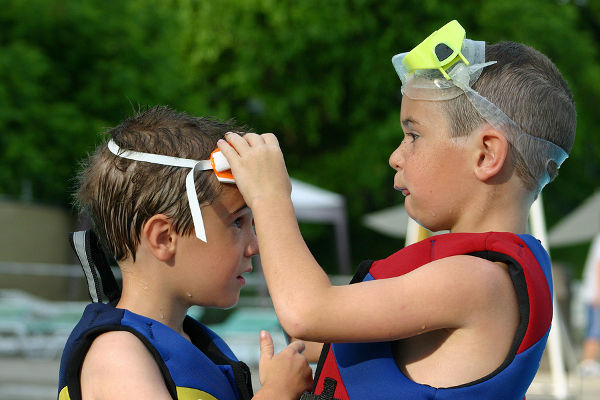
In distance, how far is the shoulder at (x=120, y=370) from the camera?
186 centimetres

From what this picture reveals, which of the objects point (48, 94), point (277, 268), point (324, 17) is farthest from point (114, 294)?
point (324, 17)

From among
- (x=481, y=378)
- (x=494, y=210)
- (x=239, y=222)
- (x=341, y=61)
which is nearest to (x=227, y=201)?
(x=239, y=222)

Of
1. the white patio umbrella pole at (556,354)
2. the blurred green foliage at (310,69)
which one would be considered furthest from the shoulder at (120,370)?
the blurred green foliage at (310,69)

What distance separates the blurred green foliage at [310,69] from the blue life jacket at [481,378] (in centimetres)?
1753

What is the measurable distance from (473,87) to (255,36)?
71.7ft

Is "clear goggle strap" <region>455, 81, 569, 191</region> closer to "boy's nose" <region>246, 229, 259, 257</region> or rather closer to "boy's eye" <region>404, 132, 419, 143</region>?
"boy's eye" <region>404, 132, 419, 143</region>

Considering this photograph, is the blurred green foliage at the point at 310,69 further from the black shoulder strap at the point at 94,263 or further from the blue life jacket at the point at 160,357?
the blue life jacket at the point at 160,357

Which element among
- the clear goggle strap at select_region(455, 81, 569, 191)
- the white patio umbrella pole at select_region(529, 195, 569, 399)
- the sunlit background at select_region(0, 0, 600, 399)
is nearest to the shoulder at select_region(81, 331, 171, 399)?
the clear goggle strap at select_region(455, 81, 569, 191)

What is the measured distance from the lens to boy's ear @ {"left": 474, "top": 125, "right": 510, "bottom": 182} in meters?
1.83

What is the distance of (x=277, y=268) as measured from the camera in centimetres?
169

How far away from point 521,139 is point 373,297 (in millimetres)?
488

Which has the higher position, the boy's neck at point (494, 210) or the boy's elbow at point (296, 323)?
the boy's neck at point (494, 210)

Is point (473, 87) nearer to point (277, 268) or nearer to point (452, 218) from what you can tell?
point (452, 218)

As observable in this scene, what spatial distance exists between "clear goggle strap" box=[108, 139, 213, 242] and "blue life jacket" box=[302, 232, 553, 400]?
425mm
